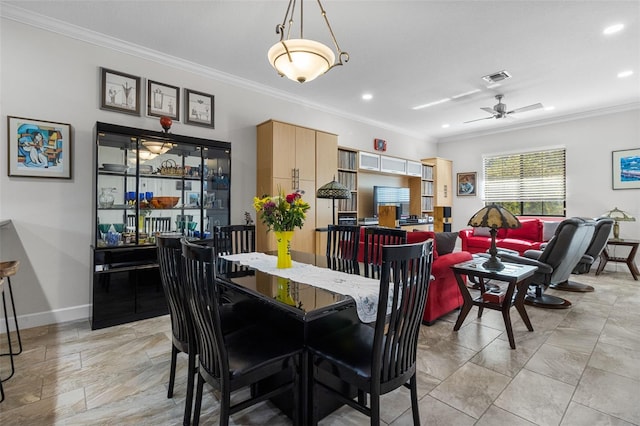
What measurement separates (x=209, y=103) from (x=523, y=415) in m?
4.26

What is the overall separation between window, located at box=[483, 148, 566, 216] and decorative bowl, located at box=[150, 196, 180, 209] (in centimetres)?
661

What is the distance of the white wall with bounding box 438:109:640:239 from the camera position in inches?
211

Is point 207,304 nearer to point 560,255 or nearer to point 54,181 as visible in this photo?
point 54,181

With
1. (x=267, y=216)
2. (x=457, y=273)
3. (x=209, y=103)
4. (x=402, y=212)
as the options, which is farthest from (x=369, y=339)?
(x=402, y=212)

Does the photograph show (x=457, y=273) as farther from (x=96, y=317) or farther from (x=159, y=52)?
(x=159, y=52)

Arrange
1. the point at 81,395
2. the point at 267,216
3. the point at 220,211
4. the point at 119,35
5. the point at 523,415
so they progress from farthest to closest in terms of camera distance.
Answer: the point at 220,211
the point at 119,35
the point at 267,216
the point at 81,395
the point at 523,415

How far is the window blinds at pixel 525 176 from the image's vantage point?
617 cm

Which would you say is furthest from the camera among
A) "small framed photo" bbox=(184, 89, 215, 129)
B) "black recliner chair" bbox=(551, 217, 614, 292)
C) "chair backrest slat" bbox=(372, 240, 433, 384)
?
"black recliner chair" bbox=(551, 217, 614, 292)

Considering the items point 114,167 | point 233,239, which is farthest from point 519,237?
point 114,167

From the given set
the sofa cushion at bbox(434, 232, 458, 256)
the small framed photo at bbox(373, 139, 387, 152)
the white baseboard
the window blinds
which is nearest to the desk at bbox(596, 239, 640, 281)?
the window blinds

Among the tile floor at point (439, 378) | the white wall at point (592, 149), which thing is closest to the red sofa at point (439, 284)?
the tile floor at point (439, 378)

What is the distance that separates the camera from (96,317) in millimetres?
2895

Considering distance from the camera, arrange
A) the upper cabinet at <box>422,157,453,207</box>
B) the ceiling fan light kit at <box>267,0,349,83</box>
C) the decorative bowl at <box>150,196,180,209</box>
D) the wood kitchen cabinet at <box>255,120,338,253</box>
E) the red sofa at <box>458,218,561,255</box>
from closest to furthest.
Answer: the ceiling fan light kit at <box>267,0,349,83</box>, the decorative bowl at <box>150,196,180,209</box>, the wood kitchen cabinet at <box>255,120,338,253</box>, the red sofa at <box>458,218,561,255</box>, the upper cabinet at <box>422,157,453,207</box>

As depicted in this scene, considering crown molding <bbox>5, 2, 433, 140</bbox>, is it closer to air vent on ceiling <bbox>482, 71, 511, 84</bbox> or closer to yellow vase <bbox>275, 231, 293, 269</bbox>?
air vent on ceiling <bbox>482, 71, 511, 84</bbox>
